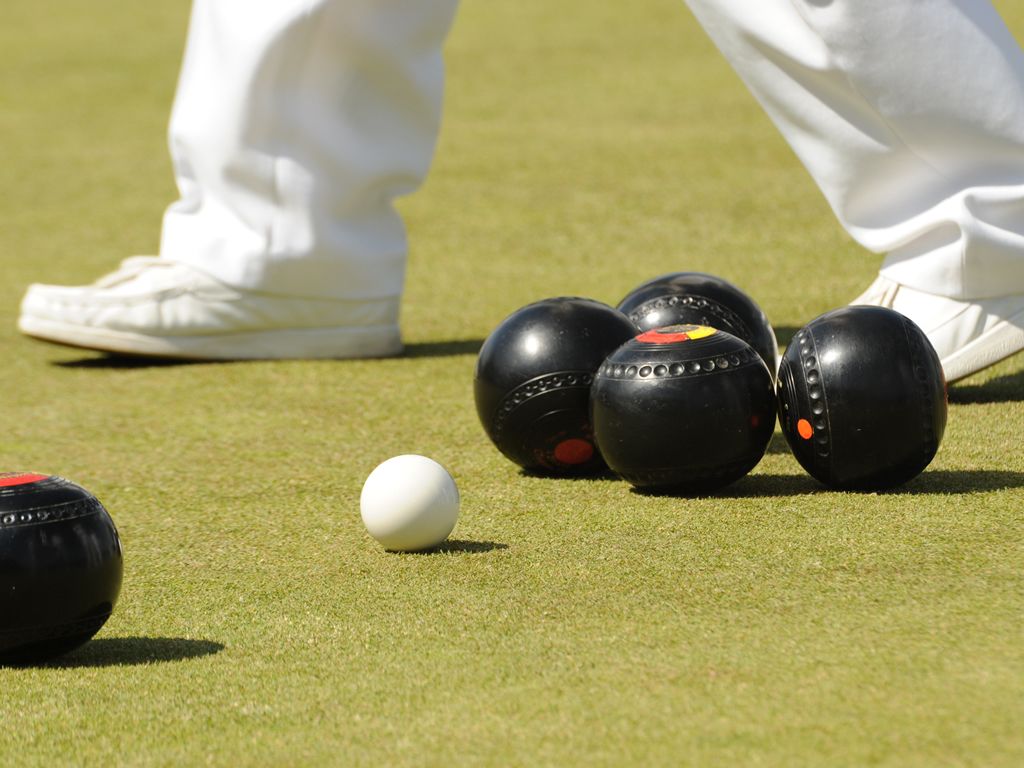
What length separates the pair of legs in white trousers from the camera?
12.4ft

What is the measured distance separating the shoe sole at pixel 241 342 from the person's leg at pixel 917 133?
5.65ft

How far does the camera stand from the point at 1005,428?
373 centimetres

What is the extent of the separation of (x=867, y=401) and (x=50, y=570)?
1.61 m

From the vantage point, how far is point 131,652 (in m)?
2.56

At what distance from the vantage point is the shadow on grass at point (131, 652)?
2506 mm

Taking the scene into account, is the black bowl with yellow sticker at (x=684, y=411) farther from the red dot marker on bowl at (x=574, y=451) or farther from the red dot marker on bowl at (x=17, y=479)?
the red dot marker on bowl at (x=17, y=479)

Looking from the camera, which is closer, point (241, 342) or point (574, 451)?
point (574, 451)

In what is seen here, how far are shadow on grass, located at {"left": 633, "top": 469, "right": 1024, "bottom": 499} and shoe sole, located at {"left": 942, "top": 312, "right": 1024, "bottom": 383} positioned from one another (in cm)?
62

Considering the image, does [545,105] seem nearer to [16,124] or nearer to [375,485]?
[16,124]

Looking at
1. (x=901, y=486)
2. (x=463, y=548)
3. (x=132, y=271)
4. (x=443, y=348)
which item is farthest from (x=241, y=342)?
(x=901, y=486)

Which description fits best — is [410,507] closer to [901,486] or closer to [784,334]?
[901,486]

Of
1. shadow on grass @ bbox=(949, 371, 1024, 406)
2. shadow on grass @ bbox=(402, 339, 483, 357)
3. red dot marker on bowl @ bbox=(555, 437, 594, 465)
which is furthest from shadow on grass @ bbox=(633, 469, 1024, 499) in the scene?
shadow on grass @ bbox=(402, 339, 483, 357)

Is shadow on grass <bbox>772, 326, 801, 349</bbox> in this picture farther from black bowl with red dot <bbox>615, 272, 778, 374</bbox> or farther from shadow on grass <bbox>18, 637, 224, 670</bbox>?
shadow on grass <bbox>18, 637, 224, 670</bbox>

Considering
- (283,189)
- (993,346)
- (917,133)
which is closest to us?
(917,133)
